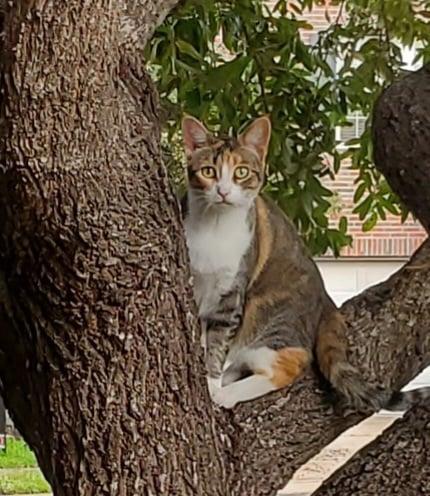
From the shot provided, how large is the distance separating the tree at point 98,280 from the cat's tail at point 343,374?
0.13 m

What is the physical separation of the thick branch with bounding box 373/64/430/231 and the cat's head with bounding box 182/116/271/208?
0.67 feet

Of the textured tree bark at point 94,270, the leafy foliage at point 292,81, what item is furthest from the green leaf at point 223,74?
the textured tree bark at point 94,270

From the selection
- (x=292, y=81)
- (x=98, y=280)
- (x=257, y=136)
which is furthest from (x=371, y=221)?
(x=98, y=280)

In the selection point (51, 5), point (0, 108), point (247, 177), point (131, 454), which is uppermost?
point (51, 5)

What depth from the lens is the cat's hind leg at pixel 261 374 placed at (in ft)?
5.15

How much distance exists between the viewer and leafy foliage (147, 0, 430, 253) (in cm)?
219

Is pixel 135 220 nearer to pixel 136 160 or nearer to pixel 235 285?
pixel 136 160

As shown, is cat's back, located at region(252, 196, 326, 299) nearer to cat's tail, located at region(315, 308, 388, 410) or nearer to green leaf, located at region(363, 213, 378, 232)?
cat's tail, located at region(315, 308, 388, 410)

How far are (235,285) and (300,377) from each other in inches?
8.8

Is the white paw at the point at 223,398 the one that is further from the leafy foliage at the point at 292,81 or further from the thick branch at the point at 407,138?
the leafy foliage at the point at 292,81

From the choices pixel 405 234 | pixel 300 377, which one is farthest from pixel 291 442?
pixel 405 234

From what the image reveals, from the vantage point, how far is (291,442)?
1.46 metres

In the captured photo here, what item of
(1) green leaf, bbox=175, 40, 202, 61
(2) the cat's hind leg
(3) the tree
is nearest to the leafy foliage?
(1) green leaf, bbox=175, 40, 202, 61

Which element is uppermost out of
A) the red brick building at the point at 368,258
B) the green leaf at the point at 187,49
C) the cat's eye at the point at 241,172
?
the green leaf at the point at 187,49
